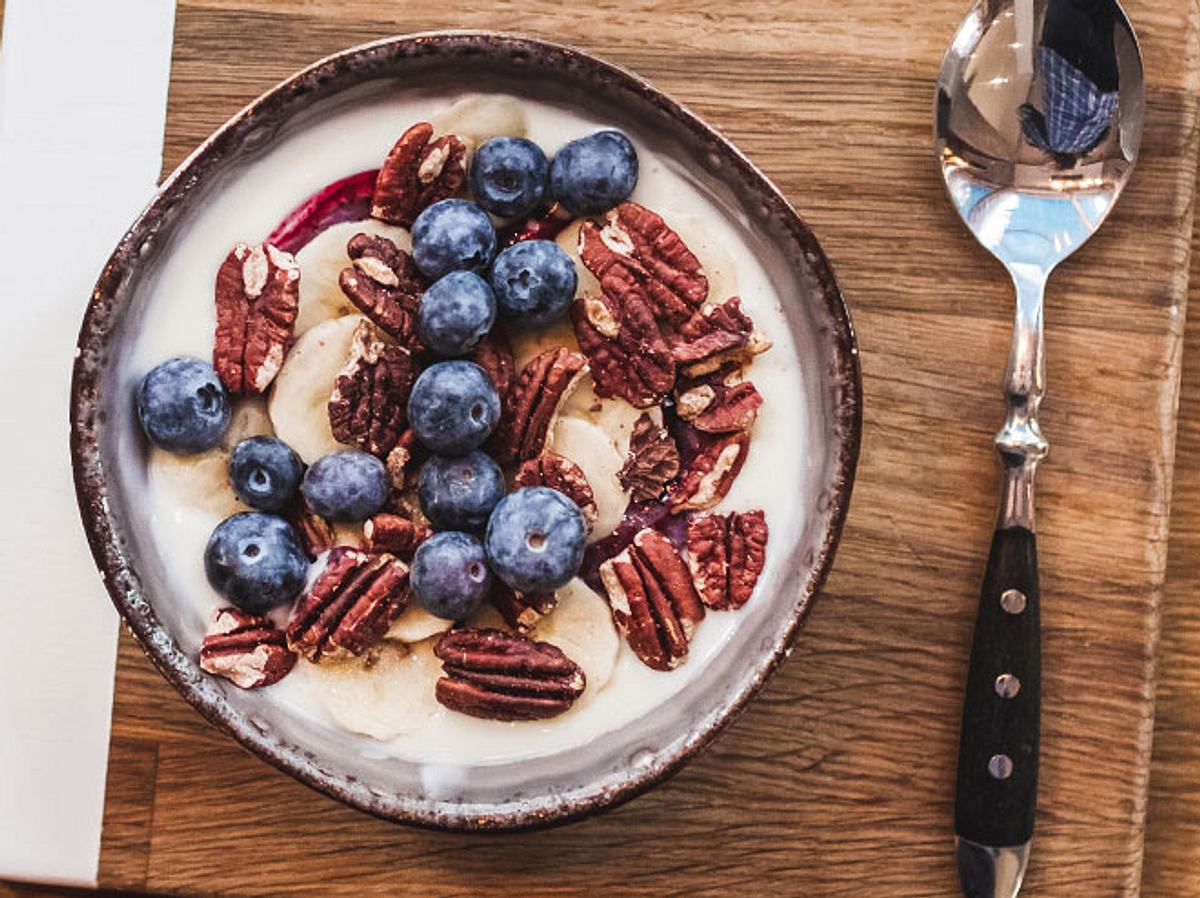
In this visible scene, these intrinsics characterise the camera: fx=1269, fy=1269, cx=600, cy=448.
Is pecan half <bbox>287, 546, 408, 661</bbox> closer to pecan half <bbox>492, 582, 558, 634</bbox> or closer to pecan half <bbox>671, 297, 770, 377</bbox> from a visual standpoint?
pecan half <bbox>492, 582, 558, 634</bbox>

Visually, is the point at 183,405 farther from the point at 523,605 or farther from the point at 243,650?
the point at 523,605

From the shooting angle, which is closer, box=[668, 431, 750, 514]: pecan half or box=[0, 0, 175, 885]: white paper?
box=[668, 431, 750, 514]: pecan half

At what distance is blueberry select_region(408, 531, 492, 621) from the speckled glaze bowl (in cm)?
16

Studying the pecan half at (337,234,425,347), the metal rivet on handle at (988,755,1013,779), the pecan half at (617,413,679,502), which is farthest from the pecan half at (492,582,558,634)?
the metal rivet on handle at (988,755,1013,779)

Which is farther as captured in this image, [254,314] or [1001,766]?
[1001,766]

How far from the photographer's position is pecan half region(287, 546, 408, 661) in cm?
110

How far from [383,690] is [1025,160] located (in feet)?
2.69

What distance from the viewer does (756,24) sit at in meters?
1.29

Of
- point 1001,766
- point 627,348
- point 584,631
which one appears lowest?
point 1001,766

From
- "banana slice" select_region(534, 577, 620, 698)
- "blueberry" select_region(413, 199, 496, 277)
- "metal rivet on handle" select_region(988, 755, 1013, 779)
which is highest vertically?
"blueberry" select_region(413, 199, 496, 277)

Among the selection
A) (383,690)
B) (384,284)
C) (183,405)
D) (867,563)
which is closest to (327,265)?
(384,284)

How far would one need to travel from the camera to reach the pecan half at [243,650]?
3.68 ft

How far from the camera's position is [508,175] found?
3.66 ft

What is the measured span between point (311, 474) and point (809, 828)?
2.00 ft
